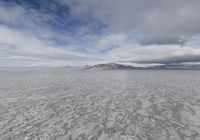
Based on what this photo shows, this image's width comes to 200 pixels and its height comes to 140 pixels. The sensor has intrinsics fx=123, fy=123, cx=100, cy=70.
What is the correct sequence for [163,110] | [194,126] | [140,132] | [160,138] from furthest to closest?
[163,110] → [194,126] → [140,132] → [160,138]

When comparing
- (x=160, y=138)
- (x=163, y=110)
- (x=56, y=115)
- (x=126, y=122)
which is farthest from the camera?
(x=163, y=110)

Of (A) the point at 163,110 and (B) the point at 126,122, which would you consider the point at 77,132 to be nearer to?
(B) the point at 126,122

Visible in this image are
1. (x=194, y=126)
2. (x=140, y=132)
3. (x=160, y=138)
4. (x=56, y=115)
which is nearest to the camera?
(x=160, y=138)

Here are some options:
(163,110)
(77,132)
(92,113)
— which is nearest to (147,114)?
(163,110)

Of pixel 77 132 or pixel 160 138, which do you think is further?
pixel 77 132

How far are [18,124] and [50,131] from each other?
254 cm

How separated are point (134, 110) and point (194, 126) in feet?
14.0

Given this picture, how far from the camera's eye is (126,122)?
8.48 m

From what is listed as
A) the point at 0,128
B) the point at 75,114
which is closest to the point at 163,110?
the point at 75,114

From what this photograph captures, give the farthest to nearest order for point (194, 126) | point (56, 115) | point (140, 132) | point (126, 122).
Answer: point (56, 115)
point (126, 122)
point (194, 126)
point (140, 132)

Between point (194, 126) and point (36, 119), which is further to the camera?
point (36, 119)

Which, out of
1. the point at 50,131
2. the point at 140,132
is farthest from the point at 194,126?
the point at 50,131

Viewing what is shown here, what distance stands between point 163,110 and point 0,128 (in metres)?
12.2

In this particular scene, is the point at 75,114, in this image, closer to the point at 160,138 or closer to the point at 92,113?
the point at 92,113
